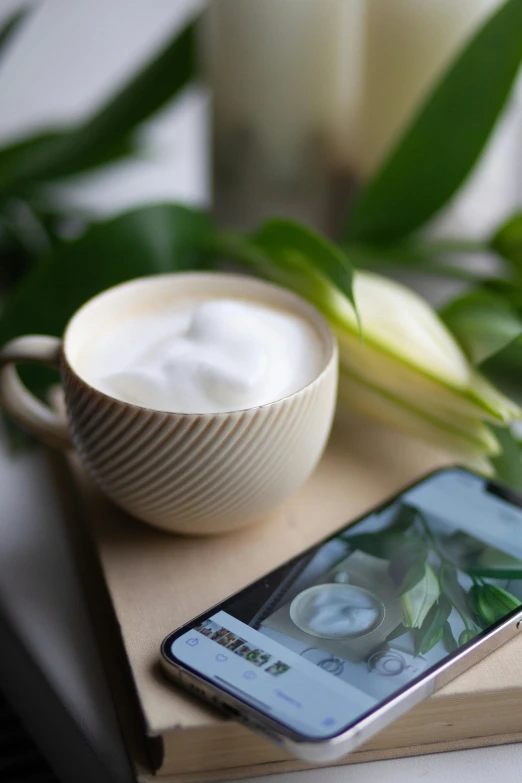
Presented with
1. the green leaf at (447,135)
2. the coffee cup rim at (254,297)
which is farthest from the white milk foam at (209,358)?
the green leaf at (447,135)

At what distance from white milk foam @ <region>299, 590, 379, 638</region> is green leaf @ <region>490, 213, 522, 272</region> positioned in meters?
0.19

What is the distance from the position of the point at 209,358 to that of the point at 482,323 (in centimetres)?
12

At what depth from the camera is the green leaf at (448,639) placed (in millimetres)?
235

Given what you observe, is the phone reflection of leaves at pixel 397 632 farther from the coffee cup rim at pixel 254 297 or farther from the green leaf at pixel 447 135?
the green leaf at pixel 447 135

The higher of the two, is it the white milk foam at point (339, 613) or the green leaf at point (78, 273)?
the green leaf at point (78, 273)

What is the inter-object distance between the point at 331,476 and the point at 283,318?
2.4 inches

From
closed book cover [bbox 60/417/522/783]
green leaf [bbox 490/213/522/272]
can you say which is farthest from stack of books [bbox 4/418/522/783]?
green leaf [bbox 490/213/522/272]

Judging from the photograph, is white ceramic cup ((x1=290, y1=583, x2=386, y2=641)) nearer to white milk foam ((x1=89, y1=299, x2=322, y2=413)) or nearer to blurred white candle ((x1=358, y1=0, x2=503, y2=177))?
white milk foam ((x1=89, y1=299, x2=322, y2=413))

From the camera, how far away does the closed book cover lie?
23 cm

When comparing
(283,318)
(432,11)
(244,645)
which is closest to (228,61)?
(432,11)

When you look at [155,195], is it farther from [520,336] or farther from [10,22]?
[520,336]

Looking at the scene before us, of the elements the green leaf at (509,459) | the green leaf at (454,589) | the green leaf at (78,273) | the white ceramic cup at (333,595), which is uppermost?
the green leaf at (78,273)

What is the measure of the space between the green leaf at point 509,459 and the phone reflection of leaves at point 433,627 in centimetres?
7

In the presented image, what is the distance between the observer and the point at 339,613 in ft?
0.82
